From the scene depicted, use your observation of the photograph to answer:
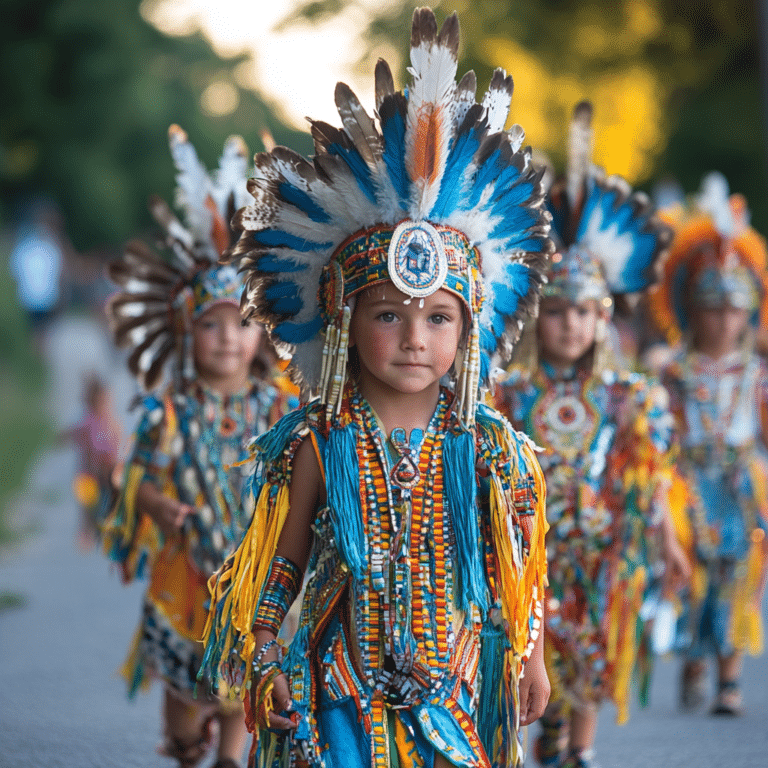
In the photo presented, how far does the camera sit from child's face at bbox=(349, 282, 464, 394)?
3.39 meters

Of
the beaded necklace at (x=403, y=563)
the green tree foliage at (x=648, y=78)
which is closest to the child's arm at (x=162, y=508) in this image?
the beaded necklace at (x=403, y=563)

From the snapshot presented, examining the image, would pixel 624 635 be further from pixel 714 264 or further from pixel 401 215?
pixel 401 215

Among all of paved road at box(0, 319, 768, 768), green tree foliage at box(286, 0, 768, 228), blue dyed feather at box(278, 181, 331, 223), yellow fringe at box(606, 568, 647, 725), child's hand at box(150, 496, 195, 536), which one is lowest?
paved road at box(0, 319, 768, 768)

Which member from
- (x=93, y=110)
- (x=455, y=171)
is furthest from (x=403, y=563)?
(x=93, y=110)

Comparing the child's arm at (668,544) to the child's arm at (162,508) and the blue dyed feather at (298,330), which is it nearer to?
the child's arm at (162,508)

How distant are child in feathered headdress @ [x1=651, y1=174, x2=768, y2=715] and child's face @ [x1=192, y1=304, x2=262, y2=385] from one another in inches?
101

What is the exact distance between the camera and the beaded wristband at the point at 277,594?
10.9 ft

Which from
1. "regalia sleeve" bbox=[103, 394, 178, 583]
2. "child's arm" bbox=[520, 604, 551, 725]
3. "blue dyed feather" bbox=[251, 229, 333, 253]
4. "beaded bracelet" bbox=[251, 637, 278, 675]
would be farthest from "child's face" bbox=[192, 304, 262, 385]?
"child's arm" bbox=[520, 604, 551, 725]

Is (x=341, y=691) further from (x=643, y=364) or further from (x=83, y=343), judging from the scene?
(x=83, y=343)

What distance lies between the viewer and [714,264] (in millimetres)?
6898

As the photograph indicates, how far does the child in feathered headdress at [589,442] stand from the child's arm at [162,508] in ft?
4.70

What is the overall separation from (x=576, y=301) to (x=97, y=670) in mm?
3785

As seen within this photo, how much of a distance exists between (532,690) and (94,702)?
395 centimetres

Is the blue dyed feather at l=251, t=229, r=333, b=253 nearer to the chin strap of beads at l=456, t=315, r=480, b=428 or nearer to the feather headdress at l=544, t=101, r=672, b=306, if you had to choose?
the chin strap of beads at l=456, t=315, r=480, b=428
